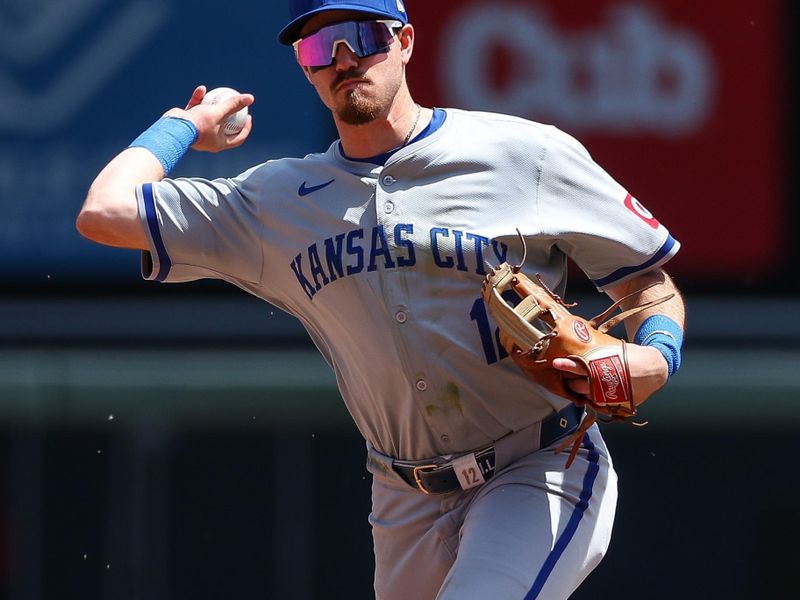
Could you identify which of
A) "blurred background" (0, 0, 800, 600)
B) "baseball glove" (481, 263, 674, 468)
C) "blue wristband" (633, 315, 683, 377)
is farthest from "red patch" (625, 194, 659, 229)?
"blurred background" (0, 0, 800, 600)

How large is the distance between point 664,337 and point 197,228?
0.97 meters

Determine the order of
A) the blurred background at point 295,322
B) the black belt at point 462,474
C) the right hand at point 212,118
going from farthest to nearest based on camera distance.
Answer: the blurred background at point 295,322 < the right hand at point 212,118 < the black belt at point 462,474

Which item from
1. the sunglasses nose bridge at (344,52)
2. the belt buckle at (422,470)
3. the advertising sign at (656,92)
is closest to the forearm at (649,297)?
the belt buckle at (422,470)

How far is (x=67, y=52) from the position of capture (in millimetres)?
6117

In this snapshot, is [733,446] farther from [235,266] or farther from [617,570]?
[235,266]

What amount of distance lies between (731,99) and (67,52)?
101 inches

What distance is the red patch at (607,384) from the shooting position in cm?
283

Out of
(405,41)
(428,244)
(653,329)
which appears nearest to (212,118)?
(405,41)

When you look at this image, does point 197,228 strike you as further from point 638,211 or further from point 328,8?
point 638,211

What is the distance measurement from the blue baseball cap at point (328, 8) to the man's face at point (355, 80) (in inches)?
0.9

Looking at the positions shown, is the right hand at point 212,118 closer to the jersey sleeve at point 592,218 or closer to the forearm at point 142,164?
the forearm at point 142,164

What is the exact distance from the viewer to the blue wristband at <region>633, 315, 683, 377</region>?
9.79ft

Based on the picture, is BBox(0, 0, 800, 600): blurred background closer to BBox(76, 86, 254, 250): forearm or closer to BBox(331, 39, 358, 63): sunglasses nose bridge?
BBox(76, 86, 254, 250): forearm

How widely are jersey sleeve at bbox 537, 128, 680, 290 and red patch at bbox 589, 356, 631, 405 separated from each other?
0.34m
